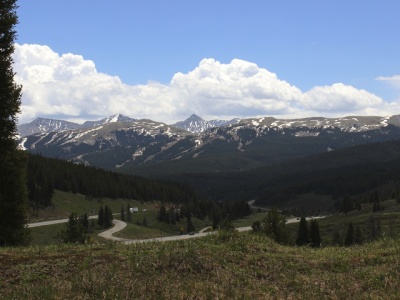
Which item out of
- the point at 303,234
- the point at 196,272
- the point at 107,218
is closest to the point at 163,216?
the point at 107,218

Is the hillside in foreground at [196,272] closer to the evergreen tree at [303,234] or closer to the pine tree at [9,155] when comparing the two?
the pine tree at [9,155]

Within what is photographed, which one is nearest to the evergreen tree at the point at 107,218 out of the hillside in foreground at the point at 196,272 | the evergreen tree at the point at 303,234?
the evergreen tree at the point at 303,234

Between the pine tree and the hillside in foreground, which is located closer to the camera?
the hillside in foreground

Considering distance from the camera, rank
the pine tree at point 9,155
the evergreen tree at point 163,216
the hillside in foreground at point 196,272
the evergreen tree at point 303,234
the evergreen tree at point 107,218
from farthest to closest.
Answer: the evergreen tree at point 163,216 → the evergreen tree at point 107,218 → the evergreen tree at point 303,234 → the pine tree at point 9,155 → the hillside in foreground at point 196,272

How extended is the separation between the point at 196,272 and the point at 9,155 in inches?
786

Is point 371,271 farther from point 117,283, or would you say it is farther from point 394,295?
point 117,283

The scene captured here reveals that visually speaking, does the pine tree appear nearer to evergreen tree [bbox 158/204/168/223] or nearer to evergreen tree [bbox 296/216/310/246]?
evergreen tree [bbox 296/216/310/246]

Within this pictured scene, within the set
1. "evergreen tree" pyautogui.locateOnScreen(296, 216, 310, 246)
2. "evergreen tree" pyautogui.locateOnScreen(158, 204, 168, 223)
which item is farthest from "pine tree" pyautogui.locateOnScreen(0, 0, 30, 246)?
"evergreen tree" pyautogui.locateOnScreen(158, 204, 168, 223)

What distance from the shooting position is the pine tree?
2811 cm

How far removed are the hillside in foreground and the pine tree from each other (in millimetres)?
13726

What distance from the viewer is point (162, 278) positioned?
12.2m

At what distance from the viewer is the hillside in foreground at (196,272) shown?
36.6 feet

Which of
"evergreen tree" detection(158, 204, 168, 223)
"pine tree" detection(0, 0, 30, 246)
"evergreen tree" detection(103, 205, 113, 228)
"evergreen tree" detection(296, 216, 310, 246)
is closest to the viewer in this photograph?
"pine tree" detection(0, 0, 30, 246)

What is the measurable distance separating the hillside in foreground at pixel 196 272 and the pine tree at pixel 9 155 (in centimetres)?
1373
